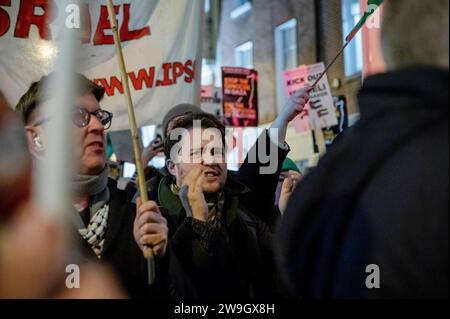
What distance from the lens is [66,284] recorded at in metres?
1.07

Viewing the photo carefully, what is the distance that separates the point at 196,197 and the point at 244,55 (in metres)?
18.4

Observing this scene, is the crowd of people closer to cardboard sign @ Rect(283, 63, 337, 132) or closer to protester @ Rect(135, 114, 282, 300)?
protester @ Rect(135, 114, 282, 300)

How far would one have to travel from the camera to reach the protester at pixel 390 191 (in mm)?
1381

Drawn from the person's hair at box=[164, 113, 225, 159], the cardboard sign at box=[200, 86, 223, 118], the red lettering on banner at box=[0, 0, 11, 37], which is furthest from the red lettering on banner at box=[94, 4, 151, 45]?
the cardboard sign at box=[200, 86, 223, 118]

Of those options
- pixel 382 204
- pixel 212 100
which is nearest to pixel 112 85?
pixel 382 204

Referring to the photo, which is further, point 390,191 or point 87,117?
point 87,117

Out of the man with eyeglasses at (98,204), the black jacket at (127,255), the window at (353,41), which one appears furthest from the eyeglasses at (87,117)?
the window at (353,41)

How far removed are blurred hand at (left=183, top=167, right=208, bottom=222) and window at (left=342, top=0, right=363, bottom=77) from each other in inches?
491

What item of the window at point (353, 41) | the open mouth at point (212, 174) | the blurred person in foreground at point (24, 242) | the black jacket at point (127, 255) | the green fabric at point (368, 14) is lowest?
the black jacket at point (127, 255)

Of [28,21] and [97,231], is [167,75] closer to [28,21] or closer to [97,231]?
[28,21]

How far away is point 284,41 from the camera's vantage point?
18844 millimetres

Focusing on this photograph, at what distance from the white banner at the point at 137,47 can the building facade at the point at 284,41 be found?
31.7ft

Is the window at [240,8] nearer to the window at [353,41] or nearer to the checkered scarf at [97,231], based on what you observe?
the window at [353,41]
